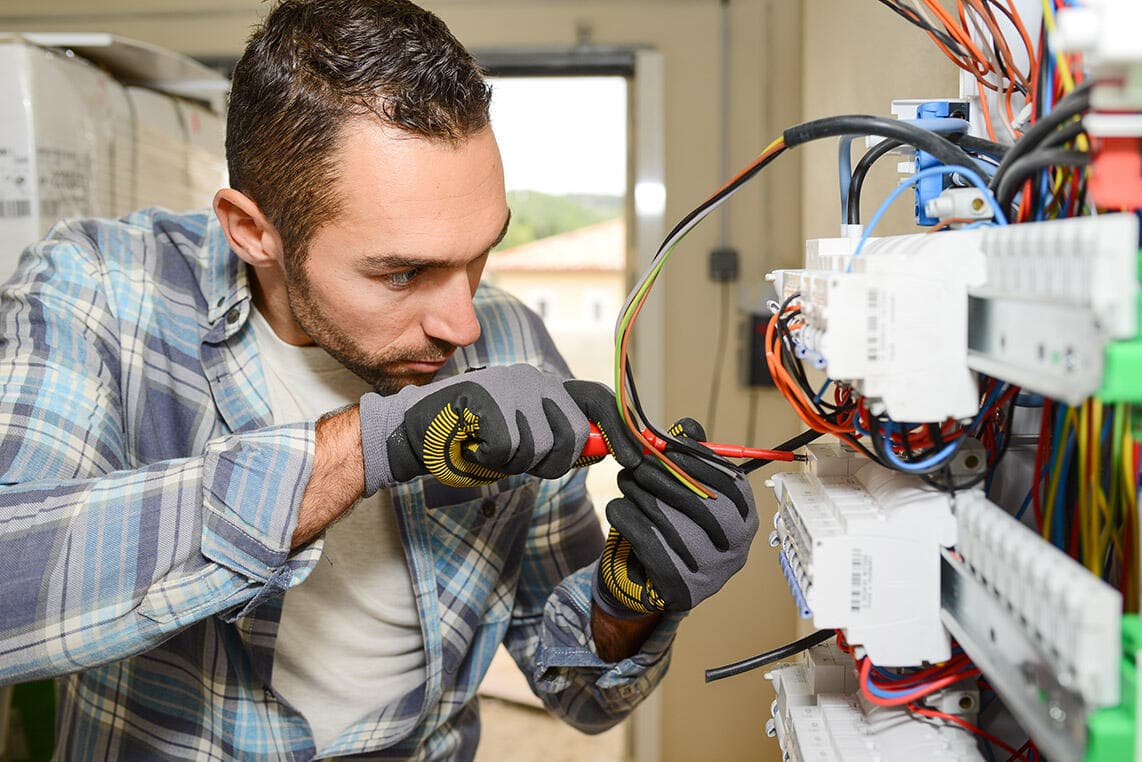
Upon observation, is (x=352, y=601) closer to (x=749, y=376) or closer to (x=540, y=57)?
(x=749, y=376)

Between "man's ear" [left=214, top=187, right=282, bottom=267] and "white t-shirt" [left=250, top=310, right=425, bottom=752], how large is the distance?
98 mm

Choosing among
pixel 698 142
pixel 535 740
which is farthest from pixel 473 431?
pixel 535 740

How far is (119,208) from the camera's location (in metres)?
1.91

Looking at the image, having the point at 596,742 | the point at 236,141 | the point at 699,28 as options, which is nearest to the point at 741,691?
the point at 596,742

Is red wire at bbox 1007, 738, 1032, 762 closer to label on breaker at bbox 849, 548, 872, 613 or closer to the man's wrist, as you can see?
label on breaker at bbox 849, 548, 872, 613

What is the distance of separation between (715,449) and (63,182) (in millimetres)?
1456

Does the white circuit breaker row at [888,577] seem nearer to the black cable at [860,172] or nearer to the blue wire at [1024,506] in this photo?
the blue wire at [1024,506]

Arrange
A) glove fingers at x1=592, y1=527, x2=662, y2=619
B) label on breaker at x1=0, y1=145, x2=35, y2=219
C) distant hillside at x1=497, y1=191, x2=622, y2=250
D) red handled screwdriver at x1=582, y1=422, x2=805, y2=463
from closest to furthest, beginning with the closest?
red handled screwdriver at x1=582, y1=422, x2=805, y2=463, glove fingers at x1=592, y1=527, x2=662, y2=619, label on breaker at x1=0, y1=145, x2=35, y2=219, distant hillside at x1=497, y1=191, x2=622, y2=250

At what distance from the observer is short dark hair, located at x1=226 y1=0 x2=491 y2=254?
99 centimetres

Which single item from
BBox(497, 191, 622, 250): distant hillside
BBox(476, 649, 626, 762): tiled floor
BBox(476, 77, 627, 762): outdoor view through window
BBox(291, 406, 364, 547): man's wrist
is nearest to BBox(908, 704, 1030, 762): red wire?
BBox(291, 406, 364, 547): man's wrist

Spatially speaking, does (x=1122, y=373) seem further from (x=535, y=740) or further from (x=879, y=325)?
(x=535, y=740)

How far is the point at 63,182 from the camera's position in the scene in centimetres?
171

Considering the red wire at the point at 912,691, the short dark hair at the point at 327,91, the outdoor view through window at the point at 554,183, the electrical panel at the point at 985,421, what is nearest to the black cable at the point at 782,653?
the electrical panel at the point at 985,421

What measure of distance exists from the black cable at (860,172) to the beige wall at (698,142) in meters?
1.71
